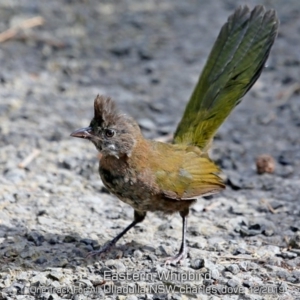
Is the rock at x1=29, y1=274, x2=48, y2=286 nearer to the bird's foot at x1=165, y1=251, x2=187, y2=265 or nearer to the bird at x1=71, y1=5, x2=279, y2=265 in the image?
the bird at x1=71, y1=5, x2=279, y2=265

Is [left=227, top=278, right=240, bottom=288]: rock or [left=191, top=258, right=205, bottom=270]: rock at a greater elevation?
[left=191, top=258, right=205, bottom=270]: rock

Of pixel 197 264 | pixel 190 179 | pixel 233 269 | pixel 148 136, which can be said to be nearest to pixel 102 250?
pixel 197 264

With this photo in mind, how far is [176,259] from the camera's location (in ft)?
16.7

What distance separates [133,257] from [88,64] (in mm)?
4582

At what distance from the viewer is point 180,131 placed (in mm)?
6059

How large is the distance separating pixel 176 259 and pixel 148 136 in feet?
9.03

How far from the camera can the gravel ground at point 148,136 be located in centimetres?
490

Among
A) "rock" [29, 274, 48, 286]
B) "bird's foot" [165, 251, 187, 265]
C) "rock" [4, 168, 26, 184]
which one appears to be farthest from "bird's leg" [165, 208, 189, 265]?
"rock" [4, 168, 26, 184]

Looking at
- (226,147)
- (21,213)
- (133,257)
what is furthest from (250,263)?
(226,147)

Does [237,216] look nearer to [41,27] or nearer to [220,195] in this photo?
[220,195]

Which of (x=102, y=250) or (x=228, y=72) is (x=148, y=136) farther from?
(x=102, y=250)

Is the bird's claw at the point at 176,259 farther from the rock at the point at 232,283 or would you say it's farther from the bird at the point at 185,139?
the rock at the point at 232,283

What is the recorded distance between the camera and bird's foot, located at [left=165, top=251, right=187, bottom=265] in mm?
5066

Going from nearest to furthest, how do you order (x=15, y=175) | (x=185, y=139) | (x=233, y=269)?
1. (x=233, y=269)
2. (x=185, y=139)
3. (x=15, y=175)
